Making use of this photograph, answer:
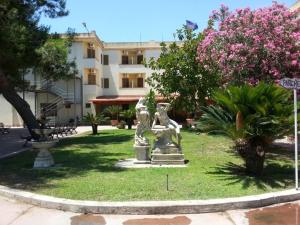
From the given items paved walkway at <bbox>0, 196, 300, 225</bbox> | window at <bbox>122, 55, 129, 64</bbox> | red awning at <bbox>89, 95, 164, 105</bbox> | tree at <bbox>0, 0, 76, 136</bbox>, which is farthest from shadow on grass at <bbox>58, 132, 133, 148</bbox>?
window at <bbox>122, 55, 129, 64</bbox>

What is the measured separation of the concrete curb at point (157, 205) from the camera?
762 centimetres

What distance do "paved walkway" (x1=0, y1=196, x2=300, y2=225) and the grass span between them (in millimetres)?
711

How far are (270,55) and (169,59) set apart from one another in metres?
13.4

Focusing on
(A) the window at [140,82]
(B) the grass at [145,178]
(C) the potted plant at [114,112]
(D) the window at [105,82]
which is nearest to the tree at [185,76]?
(C) the potted plant at [114,112]

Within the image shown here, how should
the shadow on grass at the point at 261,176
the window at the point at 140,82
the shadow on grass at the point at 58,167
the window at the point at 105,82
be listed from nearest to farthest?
the shadow on grass at the point at 261,176, the shadow on grass at the point at 58,167, the window at the point at 140,82, the window at the point at 105,82

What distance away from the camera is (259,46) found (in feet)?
48.2

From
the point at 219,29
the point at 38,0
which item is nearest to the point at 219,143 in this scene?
the point at 219,29

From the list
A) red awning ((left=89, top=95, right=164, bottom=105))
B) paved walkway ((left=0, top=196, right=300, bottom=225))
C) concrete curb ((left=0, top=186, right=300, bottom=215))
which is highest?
red awning ((left=89, top=95, right=164, bottom=105))

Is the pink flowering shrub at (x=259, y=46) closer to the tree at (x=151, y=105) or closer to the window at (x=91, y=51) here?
the tree at (x=151, y=105)

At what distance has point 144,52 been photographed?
48156 mm

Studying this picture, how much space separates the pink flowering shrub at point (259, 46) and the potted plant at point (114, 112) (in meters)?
22.8

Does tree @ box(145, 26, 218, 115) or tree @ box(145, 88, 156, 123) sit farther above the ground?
tree @ box(145, 26, 218, 115)

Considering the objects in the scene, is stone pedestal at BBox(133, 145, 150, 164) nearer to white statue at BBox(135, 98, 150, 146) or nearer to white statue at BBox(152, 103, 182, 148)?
white statue at BBox(135, 98, 150, 146)

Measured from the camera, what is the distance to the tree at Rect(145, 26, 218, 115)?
27.4 metres
